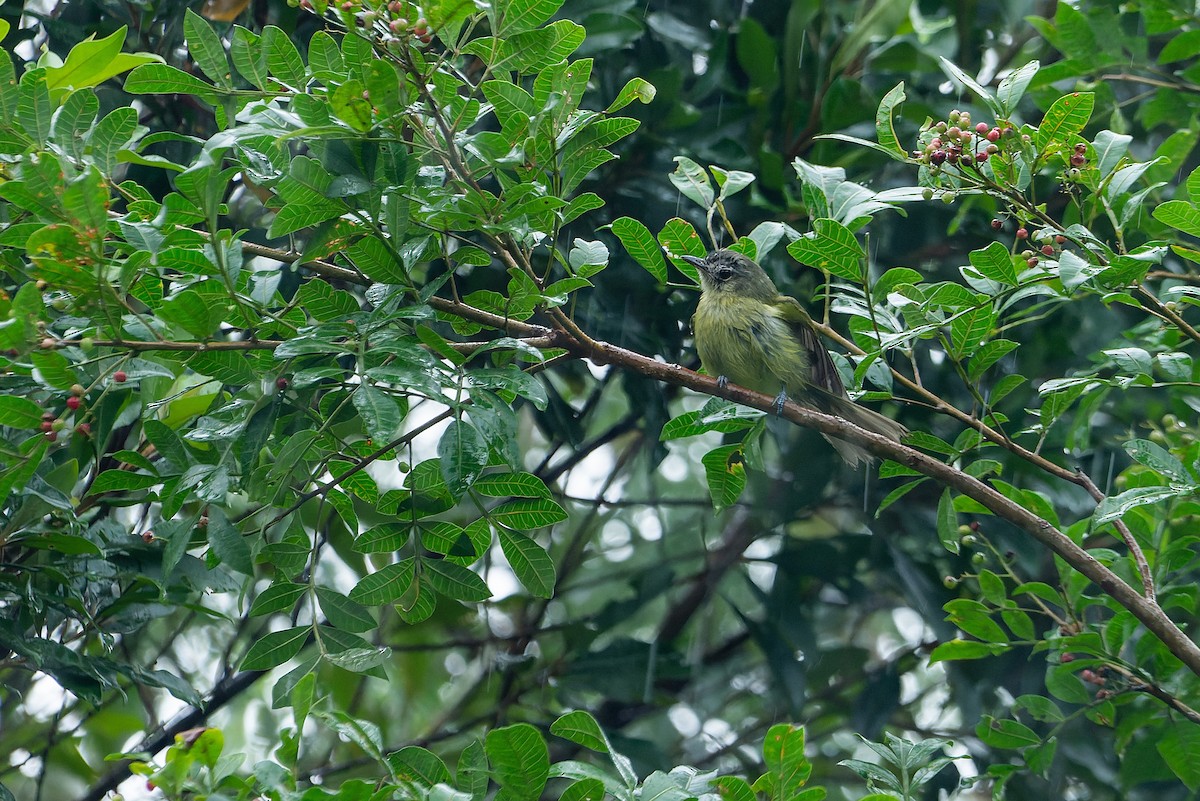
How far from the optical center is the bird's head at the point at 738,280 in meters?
4.69

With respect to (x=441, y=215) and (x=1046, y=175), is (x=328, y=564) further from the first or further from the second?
(x=1046, y=175)

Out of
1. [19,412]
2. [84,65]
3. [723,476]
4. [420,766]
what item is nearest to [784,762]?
[420,766]

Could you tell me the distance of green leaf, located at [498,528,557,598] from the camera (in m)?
2.56

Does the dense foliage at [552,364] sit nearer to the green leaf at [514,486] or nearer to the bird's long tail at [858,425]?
the green leaf at [514,486]

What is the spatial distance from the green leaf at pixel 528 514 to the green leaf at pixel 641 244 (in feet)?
2.13

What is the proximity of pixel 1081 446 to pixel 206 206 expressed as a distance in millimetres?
→ 2674

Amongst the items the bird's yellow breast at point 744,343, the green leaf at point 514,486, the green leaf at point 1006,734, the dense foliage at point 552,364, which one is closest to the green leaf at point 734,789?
the dense foliage at point 552,364

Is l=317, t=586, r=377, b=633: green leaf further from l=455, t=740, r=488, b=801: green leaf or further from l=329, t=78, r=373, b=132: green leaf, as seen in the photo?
l=329, t=78, r=373, b=132: green leaf

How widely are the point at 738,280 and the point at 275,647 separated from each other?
290 centimetres

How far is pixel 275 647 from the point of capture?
2.43m

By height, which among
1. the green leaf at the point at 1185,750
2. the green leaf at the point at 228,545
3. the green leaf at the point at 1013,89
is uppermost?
the green leaf at the point at 1013,89

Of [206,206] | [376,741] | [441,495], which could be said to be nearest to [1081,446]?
[441,495]

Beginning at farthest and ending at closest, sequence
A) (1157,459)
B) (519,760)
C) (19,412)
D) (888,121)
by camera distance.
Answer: (888,121) < (1157,459) < (19,412) < (519,760)

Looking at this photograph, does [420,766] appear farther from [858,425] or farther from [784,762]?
[858,425]
